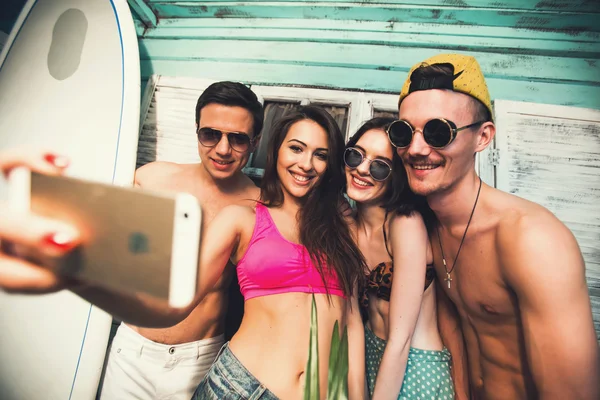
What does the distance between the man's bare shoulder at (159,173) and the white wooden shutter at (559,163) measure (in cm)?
258

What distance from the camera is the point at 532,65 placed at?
231 cm

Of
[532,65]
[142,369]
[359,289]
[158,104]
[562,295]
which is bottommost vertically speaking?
[142,369]

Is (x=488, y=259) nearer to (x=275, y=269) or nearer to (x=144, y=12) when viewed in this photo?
(x=275, y=269)

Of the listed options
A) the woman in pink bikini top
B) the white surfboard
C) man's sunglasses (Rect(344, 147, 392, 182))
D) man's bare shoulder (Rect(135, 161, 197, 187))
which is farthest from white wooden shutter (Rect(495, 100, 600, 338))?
the white surfboard

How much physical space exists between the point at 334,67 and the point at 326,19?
517mm

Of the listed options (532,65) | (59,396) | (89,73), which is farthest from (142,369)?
A: (532,65)

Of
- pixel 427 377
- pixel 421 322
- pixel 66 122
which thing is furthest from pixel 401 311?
pixel 66 122

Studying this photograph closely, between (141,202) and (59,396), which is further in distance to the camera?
(59,396)

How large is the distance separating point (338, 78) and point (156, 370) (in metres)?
2.78

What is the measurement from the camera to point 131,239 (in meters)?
0.58

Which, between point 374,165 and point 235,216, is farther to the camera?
point 374,165

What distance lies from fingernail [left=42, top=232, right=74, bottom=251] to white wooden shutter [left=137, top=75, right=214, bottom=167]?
2.04 metres

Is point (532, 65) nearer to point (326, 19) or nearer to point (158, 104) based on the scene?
point (326, 19)

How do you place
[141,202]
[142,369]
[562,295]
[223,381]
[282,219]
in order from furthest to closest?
[142,369], [282,219], [223,381], [562,295], [141,202]
